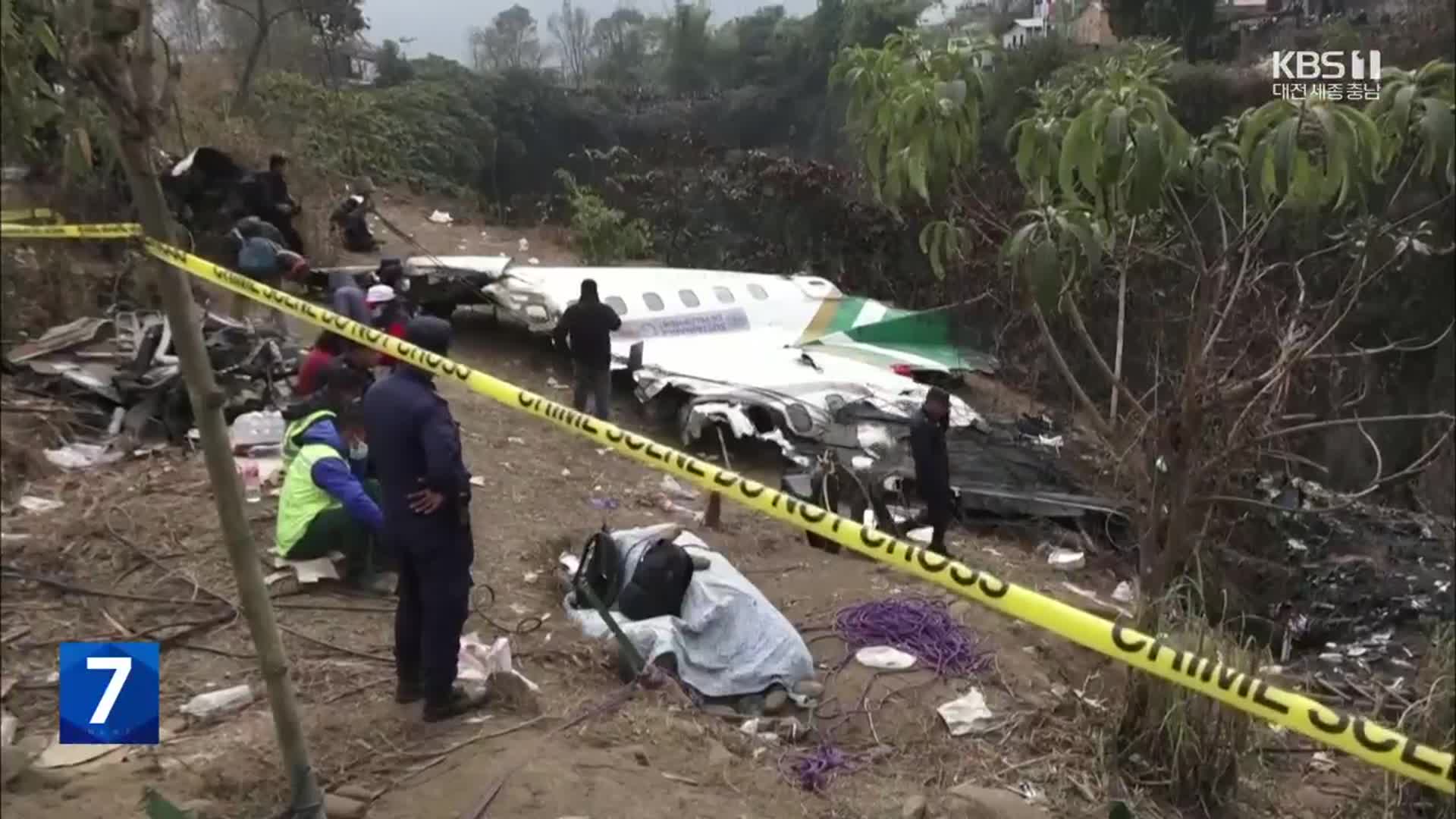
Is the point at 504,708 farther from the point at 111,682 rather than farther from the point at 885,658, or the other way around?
the point at 885,658

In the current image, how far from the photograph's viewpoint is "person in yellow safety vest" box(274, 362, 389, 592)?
5.03 m

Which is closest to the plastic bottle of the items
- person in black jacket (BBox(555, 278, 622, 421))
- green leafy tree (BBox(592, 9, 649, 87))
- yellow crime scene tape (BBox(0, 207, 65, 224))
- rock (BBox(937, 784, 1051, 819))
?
person in black jacket (BBox(555, 278, 622, 421))

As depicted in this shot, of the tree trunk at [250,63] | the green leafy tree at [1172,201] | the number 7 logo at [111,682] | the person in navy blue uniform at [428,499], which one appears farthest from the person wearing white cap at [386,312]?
the tree trunk at [250,63]

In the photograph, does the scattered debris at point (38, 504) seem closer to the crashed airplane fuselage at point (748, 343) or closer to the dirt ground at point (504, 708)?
the dirt ground at point (504, 708)

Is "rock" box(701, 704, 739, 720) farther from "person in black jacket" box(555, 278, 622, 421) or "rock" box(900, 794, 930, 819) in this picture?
"person in black jacket" box(555, 278, 622, 421)

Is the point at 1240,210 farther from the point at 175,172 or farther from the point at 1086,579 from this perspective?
the point at 175,172

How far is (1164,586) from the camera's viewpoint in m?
4.64

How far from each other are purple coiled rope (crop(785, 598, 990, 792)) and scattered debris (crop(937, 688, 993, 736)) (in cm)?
30

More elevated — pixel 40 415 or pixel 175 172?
pixel 175 172

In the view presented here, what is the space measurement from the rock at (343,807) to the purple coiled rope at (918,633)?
2.72m

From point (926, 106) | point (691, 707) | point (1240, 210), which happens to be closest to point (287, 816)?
point (691, 707)

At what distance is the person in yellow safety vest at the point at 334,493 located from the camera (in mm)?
5031

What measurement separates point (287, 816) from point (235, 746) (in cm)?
88

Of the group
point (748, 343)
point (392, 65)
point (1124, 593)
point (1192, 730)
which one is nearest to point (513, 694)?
point (1192, 730)
